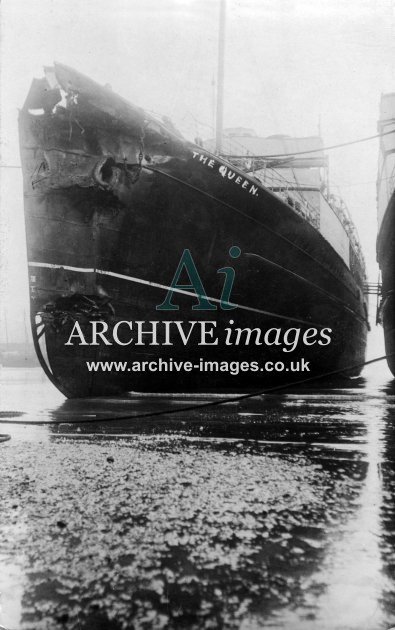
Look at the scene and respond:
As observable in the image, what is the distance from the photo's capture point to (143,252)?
10.4 m

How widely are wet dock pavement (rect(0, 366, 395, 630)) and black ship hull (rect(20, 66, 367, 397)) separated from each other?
5092 millimetres

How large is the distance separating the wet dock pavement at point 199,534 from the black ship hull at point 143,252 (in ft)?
16.7

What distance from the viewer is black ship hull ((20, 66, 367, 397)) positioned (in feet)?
32.9

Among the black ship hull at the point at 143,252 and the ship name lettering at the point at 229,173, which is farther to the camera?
the ship name lettering at the point at 229,173

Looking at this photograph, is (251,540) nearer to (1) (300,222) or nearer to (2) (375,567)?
(2) (375,567)

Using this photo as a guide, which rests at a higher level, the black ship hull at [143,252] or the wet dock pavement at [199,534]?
the black ship hull at [143,252]

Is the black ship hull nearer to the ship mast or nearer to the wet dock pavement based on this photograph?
the ship mast

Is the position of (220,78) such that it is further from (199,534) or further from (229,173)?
(199,534)

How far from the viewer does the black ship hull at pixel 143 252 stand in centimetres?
1002

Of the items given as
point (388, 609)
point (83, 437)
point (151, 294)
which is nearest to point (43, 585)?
point (388, 609)

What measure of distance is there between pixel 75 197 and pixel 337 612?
9.29 meters

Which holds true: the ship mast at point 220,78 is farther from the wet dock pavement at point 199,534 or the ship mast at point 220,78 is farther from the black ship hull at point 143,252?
the wet dock pavement at point 199,534

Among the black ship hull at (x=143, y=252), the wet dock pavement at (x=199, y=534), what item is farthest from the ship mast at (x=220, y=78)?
the wet dock pavement at (x=199, y=534)

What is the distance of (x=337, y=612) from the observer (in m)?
1.86
